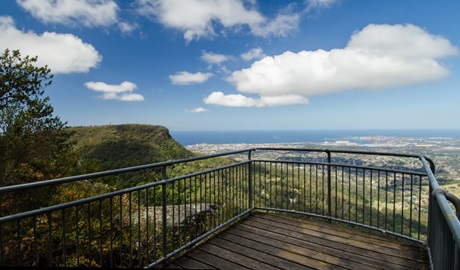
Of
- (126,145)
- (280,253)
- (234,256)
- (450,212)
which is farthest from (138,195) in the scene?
(126,145)

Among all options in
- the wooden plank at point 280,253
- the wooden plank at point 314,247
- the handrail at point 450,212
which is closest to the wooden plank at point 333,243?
the wooden plank at point 314,247

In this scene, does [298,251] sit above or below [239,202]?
below

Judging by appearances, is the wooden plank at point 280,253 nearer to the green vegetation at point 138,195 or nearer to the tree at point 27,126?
the green vegetation at point 138,195

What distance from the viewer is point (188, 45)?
5041 centimetres

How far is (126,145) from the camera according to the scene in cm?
3894

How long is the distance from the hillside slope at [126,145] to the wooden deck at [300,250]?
90.0 ft

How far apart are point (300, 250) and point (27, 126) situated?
51.3 feet

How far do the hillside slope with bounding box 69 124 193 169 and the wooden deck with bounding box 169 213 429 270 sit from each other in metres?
27.4

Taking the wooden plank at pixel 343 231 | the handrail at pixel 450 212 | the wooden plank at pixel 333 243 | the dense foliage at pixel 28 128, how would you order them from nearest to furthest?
the handrail at pixel 450 212 < the wooden plank at pixel 333 243 < the wooden plank at pixel 343 231 < the dense foliage at pixel 28 128

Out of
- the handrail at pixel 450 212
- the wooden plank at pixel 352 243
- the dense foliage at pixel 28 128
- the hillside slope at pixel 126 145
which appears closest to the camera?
the handrail at pixel 450 212

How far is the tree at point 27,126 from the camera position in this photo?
1148 centimetres

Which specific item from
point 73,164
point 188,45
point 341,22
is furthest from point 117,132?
point 341,22

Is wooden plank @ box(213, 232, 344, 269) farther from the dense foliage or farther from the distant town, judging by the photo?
the dense foliage

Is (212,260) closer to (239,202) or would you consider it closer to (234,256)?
(234,256)
